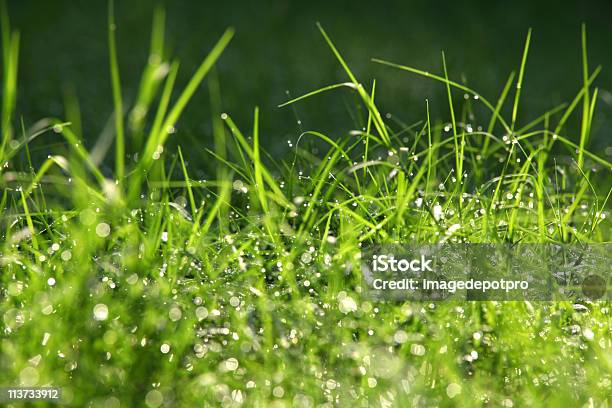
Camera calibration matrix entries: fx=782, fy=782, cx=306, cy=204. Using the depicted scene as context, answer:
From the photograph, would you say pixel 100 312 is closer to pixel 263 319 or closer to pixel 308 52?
pixel 263 319

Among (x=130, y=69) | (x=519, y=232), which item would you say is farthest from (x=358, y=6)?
(x=519, y=232)

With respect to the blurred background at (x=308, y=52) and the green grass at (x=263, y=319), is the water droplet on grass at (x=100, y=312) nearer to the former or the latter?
the green grass at (x=263, y=319)

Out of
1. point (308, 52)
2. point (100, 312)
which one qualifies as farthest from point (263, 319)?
point (308, 52)

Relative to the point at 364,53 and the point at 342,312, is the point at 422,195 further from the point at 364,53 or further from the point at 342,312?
the point at 364,53

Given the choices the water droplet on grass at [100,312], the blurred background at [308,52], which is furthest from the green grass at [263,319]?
the blurred background at [308,52]

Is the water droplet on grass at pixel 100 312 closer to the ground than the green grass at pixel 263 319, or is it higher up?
higher up

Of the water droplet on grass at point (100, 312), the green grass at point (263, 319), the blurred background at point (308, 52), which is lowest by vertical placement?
the blurred background at point (308, 52)

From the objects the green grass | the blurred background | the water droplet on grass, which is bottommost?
the blurred background

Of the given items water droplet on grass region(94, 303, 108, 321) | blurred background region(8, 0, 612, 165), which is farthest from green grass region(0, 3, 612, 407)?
blurred background region(8, 0, 612, 165)

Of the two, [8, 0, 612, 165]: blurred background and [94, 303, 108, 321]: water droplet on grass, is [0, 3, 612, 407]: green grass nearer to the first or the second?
[94, 303, 108, 321]: water droplet on grass
